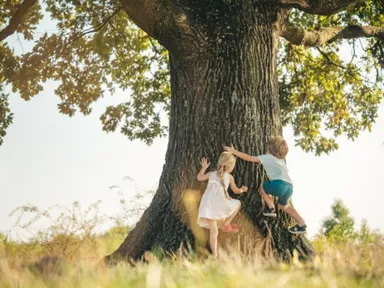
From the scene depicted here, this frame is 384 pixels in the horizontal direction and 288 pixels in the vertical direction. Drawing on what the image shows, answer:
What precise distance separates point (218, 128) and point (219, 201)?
1169 millimetres

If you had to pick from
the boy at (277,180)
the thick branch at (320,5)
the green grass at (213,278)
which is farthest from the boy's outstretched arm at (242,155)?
the green grass at (213,278)

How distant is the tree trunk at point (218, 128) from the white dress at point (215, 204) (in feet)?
0.68

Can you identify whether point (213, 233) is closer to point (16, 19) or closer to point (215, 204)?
point (215, 204)

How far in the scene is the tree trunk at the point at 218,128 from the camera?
8406 millimetres

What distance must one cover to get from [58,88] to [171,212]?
788 cm

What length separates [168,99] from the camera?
16.3 m

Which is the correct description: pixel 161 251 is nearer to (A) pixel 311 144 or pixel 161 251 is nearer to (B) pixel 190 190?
(B) pixel 190 190

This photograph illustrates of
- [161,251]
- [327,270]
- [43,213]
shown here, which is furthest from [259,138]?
[327,270]

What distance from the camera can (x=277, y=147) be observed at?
853 centimetres

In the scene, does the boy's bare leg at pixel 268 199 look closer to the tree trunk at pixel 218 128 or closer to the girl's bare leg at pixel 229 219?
the tree trunk at pixel 218 128

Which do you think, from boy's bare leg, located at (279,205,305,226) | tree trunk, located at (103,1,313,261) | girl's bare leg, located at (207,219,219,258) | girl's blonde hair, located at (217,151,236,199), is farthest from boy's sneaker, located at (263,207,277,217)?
girl's bare leg, located at (207,219,219,258)

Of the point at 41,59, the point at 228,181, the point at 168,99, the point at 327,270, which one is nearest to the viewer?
the point at 327,270

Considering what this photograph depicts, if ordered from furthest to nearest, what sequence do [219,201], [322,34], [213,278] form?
[322,34], [219,201], [213,278]

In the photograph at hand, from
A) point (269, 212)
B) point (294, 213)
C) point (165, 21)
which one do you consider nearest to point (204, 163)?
point (269, 212)
